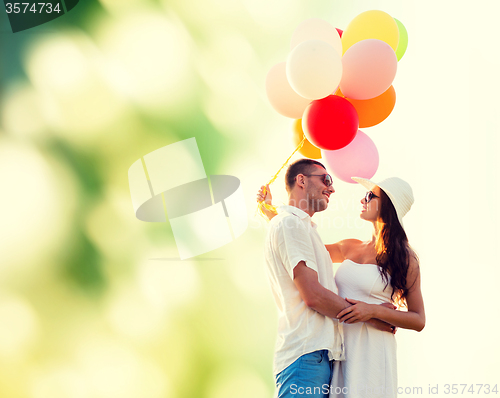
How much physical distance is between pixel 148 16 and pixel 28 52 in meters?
0.69

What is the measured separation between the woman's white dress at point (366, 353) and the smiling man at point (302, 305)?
4cm

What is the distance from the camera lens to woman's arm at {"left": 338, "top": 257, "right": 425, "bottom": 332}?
1361mm

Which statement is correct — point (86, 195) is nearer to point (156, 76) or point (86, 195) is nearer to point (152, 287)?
point (152, 287)

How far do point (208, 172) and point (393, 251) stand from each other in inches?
45.4

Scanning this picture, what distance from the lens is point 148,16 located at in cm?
242

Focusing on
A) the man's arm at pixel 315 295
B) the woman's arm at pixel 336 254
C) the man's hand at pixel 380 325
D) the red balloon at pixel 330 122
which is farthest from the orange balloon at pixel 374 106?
the man's hand at pixel 380 325

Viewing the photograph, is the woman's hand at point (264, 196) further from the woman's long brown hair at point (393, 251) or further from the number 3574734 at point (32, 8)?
the number 3574734 at point (32, 8)

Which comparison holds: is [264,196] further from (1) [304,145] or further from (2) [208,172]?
(2) [208,172]

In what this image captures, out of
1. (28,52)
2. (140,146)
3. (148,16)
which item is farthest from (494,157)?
(28,52)

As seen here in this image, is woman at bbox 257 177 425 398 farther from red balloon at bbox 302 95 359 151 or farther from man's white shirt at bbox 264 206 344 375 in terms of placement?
red balloon at bbox 302 95 359 151

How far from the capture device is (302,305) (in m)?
1.40

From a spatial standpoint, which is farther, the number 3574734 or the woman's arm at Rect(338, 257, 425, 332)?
the number 3574734

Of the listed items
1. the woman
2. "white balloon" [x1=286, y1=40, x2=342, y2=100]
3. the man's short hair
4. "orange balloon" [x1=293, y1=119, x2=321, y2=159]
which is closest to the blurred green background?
"orange balloon" [x1=293, y1=119, x2=321, y2=159]

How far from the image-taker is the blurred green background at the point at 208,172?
2113 millimetres
